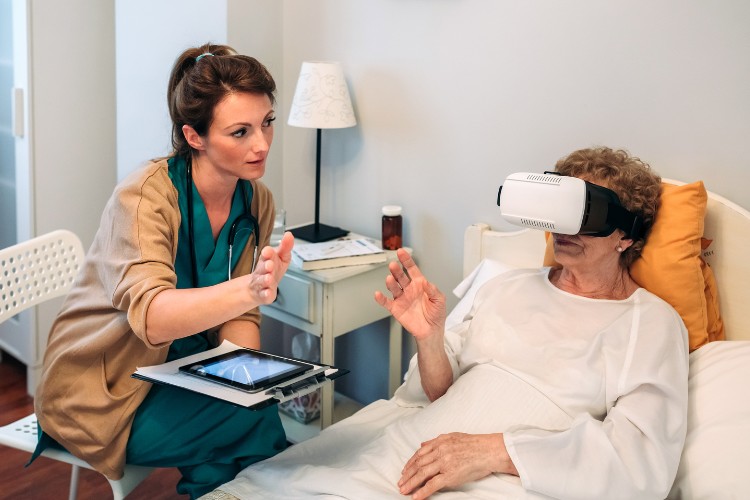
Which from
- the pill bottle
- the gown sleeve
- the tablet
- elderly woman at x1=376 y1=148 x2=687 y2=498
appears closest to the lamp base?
the pill bottle

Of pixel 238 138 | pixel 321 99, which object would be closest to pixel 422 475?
pixel 238 138

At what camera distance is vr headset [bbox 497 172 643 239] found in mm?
1598

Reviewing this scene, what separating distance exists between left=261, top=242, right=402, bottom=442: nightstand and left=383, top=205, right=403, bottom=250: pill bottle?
37 millimetres

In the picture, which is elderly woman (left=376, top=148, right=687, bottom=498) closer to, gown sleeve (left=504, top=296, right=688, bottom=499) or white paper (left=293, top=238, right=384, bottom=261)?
gown sleeve (left=504, top=296, right=688, bottom=499)

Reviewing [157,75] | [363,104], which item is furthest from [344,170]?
[157,75]

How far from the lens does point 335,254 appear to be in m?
2.39

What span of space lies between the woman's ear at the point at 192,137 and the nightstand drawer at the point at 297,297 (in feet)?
2.16

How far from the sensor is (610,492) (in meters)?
1.48

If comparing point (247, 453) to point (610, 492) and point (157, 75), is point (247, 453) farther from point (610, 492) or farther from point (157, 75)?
point (157, 75)

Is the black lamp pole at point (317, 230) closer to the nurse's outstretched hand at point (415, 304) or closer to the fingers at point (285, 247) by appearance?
the nurse's outstretched hand at point (415, 304)

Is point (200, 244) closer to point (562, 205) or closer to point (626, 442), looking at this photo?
point (562, 205)

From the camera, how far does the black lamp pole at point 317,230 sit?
2521mm

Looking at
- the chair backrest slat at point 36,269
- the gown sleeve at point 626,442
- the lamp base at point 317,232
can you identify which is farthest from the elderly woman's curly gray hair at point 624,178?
the chair backrest slat at point 36,269

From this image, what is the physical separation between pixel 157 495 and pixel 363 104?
1.30 metres
